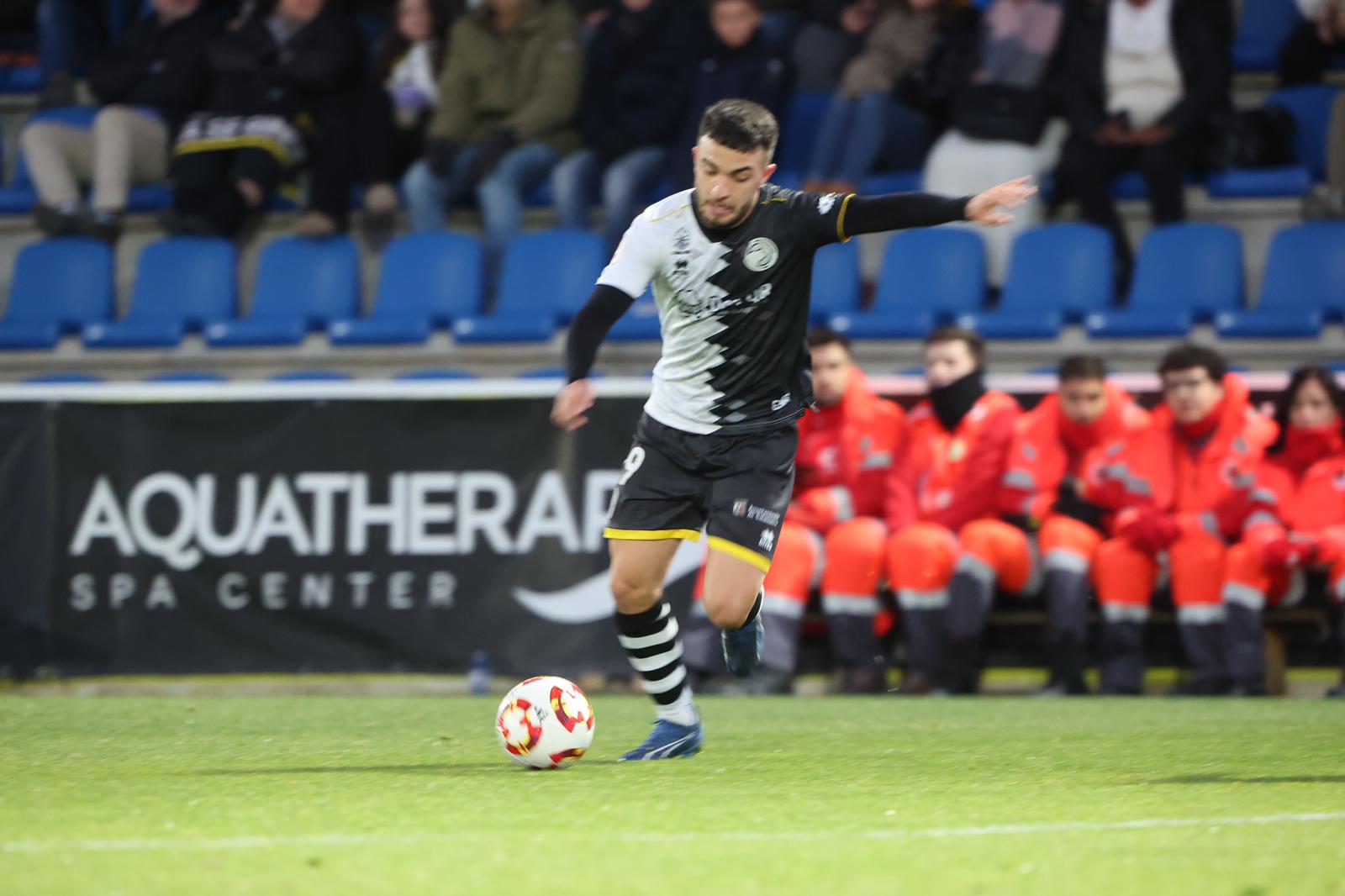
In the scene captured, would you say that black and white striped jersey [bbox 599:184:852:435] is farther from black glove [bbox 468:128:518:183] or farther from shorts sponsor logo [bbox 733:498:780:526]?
black glove [bbox 468:128:518:183]

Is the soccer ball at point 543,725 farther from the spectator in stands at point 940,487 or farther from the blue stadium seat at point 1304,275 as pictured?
the blue stadium seat at point 1304,275

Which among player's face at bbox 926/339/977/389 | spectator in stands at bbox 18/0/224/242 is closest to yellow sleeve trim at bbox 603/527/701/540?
player's face at bbox 926/339/977/389

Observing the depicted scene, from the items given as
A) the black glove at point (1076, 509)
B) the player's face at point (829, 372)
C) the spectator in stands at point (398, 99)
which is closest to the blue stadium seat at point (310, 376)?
the spectator in stands at point (398, 99)

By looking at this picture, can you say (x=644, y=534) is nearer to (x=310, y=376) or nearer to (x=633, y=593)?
(x=633, y=593)

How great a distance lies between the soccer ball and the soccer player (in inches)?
15.9

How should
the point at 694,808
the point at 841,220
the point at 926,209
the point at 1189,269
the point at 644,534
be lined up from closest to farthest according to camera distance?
the point at 694,808
the point at 926,209
the point at 841,220
the point at 644,534
the point at 1189,269

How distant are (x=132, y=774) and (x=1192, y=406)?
5.72 metres

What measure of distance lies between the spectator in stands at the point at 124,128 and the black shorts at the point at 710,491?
8565 mm

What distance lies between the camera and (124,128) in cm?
1310

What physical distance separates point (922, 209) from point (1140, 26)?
6.85 metres

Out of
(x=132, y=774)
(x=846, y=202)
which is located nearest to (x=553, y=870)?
(x=132, y=774)

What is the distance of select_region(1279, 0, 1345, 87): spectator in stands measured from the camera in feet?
38.3

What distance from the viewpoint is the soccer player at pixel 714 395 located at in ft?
18.4

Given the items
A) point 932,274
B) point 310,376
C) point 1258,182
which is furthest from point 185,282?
point 1258,182
